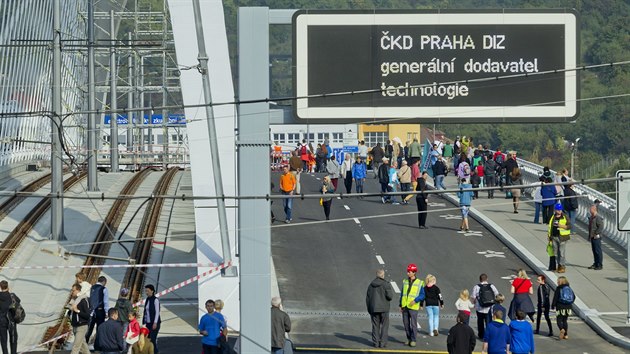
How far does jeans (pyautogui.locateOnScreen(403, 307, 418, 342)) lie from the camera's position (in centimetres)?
2456

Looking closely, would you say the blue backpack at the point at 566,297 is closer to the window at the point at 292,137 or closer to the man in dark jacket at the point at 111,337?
the man in dark jacket at the point at 111,337

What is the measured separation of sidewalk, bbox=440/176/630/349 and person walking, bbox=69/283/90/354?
7.95 m

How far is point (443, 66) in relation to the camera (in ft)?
63.9

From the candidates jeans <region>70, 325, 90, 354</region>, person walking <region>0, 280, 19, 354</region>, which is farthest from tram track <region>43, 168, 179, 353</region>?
jeans <region>70, 325, 90, 354</region>

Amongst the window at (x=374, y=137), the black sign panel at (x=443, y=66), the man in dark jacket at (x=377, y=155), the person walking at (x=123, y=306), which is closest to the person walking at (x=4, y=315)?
the person walking at (x=123, y=306)

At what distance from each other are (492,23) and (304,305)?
1065cm

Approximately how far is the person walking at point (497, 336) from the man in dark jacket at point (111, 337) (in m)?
5.60

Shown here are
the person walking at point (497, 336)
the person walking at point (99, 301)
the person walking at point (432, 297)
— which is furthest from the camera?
the person walking at point (432, 297)

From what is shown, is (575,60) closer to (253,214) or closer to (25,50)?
(253,214)

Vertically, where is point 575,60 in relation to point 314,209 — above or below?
above

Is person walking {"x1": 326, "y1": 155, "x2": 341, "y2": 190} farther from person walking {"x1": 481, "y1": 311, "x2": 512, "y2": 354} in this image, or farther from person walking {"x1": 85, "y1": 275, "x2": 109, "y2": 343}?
person walking {"x1": 481, "y1": 311, "x2": 512, "y2": 354}

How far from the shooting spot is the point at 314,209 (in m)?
39.9

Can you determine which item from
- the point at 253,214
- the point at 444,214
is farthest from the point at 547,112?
the point at 444,214

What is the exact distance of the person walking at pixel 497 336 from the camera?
66.8 ft
